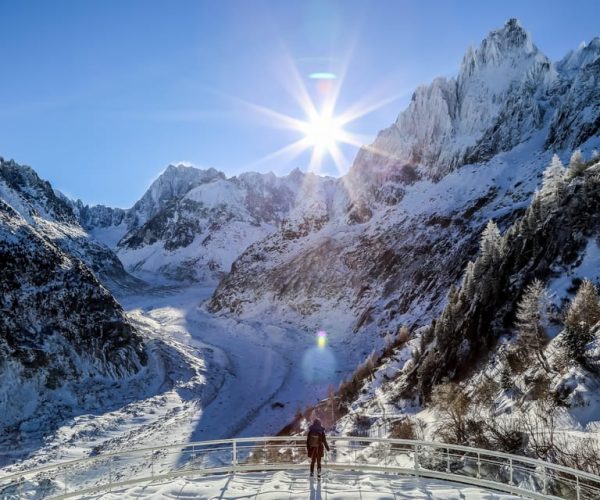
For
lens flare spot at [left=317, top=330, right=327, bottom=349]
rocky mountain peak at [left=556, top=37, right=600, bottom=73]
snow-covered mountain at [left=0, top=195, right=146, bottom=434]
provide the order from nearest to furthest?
snow-covered mountain at [left=0, top=195, right=146, bottom=434] → lens flare spot at [left=317, top=330, right=327, bottom=349] → rocky mountain peak at [left=556, top=37, right=600, bottom=73]

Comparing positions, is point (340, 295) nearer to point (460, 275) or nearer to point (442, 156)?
point (460, 275)

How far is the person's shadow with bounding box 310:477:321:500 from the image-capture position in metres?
11.9

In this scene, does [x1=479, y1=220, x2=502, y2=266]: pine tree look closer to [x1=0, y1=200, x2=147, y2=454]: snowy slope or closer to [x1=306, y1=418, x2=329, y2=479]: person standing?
[x1=306, y1=418, x2=329, y2=479]: person standing

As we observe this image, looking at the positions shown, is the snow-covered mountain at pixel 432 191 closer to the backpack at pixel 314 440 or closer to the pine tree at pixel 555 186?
the pine tree at pixel 555 186

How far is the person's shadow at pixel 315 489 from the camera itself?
11.9 meters

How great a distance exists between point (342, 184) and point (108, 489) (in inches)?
6180

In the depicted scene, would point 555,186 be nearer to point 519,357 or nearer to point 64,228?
point 519,357

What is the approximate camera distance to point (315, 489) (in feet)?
41.1

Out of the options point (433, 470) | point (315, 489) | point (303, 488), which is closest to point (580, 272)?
point (433, 470)

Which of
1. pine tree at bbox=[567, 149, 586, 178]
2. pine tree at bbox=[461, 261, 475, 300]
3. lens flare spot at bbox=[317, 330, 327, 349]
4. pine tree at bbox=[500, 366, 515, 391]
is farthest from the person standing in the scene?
lens flare spot at bbox=[317, 330, 327, 349]

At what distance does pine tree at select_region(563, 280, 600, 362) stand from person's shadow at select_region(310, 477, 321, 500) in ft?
44.1

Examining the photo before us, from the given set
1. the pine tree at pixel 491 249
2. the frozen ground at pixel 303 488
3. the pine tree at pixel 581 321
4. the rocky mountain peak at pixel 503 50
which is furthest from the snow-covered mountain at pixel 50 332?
the rocky mountain peak at pixel 503 50

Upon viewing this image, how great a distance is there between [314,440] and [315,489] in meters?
1.24

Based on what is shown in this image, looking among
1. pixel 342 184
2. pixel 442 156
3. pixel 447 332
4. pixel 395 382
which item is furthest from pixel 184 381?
pixel 342 184
